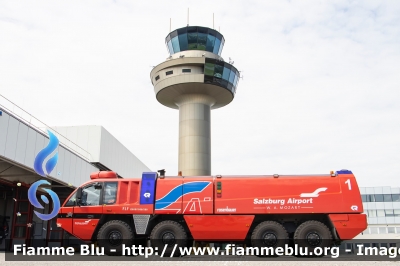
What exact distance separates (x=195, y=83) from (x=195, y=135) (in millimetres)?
5509

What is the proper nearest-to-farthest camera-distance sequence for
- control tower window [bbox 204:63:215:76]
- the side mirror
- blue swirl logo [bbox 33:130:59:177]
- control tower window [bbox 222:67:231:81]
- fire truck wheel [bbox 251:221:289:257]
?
fire truck wheel [bbox 251:221:289:257] < the side mirror < blue swirl logo [bbox 33:130:59:177] < control tower window [bbox 204:63:215:76] < control tower window [bbox 222:67:231:81]

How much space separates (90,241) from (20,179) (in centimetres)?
1377

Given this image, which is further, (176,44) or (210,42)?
(176,44)

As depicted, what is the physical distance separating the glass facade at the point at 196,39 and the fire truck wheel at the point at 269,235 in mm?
32699

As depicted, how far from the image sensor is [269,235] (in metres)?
12.8

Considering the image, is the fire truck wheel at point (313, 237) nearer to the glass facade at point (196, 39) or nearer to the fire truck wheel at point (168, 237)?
the fire truck wheel at point (168, 237)

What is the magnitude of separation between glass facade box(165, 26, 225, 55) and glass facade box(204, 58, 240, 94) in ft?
7.94

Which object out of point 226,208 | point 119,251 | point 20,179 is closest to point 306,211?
point 226,208

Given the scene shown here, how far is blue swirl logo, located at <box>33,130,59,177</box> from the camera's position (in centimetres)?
2208

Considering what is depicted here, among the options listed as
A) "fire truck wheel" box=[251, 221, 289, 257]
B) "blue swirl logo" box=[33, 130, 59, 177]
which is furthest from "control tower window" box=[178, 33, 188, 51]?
"fire truck wheel" box=[251, 221, 289, 257]

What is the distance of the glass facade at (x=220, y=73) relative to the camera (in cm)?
4183

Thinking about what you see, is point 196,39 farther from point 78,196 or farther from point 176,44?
point 78,196

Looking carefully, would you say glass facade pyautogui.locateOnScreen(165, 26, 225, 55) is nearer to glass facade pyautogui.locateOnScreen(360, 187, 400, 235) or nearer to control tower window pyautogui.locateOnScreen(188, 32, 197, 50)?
control tower window pyautogui.locateOnScreen(188, 32, 197, 50)

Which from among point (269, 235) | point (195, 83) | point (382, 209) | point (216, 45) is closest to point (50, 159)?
point (269, 235)
